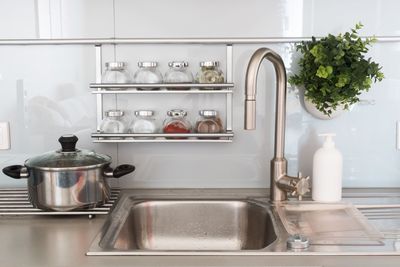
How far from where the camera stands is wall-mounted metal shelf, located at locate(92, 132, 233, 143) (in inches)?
62.5

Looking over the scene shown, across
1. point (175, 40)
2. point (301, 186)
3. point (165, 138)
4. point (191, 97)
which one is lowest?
point (301, 186)

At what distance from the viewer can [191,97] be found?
5.47 feet

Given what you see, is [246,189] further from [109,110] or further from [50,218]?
[50,218]

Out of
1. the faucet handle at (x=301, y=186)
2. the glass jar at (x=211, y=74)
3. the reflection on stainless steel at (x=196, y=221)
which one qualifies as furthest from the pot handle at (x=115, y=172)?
the faucet handle at (x=301, y=186)

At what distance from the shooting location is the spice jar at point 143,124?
5.30ft

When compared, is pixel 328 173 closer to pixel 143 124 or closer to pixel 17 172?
pixel 143 124

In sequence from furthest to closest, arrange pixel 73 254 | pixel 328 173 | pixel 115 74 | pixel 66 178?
pixel 115 74 < pixel 328 173 < pixel 66 178 < pixel 73 254

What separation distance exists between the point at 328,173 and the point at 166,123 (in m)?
0.49

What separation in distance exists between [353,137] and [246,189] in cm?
37

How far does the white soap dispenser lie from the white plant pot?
138mm

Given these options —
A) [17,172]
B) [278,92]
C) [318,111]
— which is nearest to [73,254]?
[17,172]

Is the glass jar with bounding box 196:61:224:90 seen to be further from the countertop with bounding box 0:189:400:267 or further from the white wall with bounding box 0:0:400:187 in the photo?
the countertop with bounding box 0:189:400:267

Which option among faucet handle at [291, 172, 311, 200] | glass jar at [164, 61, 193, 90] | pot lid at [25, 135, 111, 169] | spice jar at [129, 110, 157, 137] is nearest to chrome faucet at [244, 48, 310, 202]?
faucet handle at [291, 172, 311, 200]

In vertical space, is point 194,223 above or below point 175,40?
below
